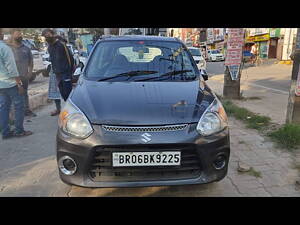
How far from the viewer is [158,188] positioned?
2.84 metres

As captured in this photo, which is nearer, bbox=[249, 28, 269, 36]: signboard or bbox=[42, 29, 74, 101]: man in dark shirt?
bbox=[42, 29, 74, 101]: man in dark shirt

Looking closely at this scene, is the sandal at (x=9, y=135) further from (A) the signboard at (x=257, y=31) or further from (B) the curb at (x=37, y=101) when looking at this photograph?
(A) the signboard at (x=257, y=31)

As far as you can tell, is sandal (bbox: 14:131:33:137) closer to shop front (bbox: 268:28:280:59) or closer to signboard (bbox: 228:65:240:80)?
signboard (bbox: 228:65:240:80)

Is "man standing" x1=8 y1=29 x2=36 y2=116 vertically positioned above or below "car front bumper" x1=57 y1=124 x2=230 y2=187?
above

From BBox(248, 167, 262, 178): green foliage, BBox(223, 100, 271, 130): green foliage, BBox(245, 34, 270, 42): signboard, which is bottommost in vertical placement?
BBox(248, 167, 262, 178): green foliage

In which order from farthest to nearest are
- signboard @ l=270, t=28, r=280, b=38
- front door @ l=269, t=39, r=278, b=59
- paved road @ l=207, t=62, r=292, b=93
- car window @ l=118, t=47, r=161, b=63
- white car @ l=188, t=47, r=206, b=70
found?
front door @ l=269, t=39, r=278, b=59
signboard @ l=270, t=28, r=280, b=38
white car @ l=188, t=47, r=206, b=70
paved road @ l=207, t=62, r=292, b=93
car window @ l=118, t=47, r=161, b=63

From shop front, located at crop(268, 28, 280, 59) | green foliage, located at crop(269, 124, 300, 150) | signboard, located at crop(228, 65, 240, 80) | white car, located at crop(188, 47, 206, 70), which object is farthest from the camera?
shop front, located at crop(268, 28, 280, 59)

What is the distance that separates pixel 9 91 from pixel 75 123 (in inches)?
101

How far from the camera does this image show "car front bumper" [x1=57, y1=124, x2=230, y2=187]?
2184 millimetres

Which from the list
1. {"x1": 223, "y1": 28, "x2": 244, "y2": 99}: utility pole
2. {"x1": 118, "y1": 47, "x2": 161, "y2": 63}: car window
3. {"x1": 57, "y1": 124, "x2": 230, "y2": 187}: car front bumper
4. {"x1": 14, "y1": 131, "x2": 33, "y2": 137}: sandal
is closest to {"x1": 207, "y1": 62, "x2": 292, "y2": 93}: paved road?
{"x1": 223, "y1": 28, "x2": 244, "y2": 99}: utility pole

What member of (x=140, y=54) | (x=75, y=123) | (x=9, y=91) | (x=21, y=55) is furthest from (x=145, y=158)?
(x=21, y=55)

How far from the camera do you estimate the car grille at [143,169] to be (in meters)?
2.20

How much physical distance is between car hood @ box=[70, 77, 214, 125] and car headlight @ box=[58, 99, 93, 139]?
52 millimetres

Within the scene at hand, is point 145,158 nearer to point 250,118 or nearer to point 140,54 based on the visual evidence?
point 140,54
